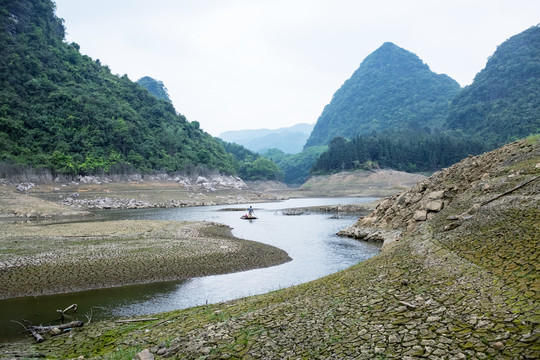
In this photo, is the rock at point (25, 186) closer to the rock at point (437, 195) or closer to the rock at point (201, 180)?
the rock at point (201, 180)

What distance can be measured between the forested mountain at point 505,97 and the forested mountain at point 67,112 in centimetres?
11802

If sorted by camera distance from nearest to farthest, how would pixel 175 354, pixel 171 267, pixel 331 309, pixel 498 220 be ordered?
pixel 175 354
pixel 331 309
pixel 498 220
pixel 171 267

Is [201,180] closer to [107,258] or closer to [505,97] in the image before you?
[107,258]

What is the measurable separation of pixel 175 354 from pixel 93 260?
635 inches

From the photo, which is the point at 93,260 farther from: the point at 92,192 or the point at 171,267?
the point at 92,192

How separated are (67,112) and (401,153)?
406ft

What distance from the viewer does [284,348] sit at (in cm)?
746

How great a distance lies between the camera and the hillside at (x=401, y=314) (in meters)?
6.29

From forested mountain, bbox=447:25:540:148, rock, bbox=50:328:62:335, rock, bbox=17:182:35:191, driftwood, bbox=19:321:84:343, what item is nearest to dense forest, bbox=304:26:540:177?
forested mountain, bbox=447:25:540:148

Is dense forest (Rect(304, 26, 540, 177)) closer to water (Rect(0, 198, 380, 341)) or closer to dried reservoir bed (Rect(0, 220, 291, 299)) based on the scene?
water (Rect(0, 198, 380, 341))

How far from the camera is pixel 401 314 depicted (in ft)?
25.9

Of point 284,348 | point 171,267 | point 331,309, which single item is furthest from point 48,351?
point 171,267

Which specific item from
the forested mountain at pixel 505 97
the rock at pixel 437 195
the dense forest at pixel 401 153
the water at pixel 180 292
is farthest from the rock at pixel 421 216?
the forested mountain at pixel 505 97

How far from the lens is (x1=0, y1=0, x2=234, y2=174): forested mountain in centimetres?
8506
